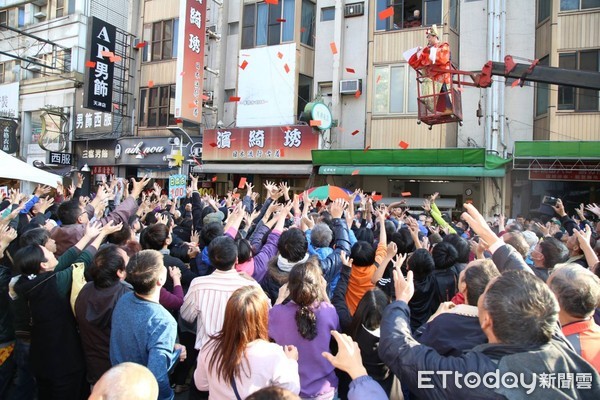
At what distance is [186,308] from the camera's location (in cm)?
346

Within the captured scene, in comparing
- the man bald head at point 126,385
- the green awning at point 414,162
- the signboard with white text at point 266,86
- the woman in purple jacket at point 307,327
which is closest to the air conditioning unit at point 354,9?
the signboard with white text at point 266,86

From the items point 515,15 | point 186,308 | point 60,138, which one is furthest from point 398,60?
point 60,138

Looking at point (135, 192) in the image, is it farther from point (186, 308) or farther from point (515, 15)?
point (515, 15)

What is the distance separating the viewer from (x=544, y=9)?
1430cm

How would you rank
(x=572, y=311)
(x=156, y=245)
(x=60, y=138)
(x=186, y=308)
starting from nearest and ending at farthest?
(x=572, y=311), (x=186, y=308), (x=156, y=245), (x=60, y=138)

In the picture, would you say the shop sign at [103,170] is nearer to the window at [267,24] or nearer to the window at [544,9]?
the window at [267,24]

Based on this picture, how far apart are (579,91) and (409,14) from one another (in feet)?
20.3

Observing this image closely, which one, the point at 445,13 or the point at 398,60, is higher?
the point at 445,13

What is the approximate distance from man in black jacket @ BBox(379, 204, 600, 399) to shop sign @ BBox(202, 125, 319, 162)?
558 inches

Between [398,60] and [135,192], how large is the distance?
12.4 metres

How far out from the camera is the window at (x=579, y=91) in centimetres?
1329

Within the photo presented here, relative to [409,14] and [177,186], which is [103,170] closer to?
[177,186]

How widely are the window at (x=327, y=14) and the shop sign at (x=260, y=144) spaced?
15.4 ft

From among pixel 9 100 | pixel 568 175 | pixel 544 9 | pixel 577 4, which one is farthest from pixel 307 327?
pixel 9 100
